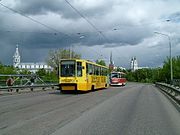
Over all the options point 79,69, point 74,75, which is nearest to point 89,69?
point 79,69

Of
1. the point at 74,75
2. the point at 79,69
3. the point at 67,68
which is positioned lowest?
the point at 74,75

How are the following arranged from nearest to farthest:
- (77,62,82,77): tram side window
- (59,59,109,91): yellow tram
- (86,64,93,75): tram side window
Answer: (59,59,109,91): yellow tram → (77,62,82,77): tram side window → (86,64,93,75): tram side window

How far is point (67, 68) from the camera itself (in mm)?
29891

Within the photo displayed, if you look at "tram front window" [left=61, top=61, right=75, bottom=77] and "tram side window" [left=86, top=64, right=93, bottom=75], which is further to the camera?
"tram side window" [left=86, top=64, right=93, bottom=75]

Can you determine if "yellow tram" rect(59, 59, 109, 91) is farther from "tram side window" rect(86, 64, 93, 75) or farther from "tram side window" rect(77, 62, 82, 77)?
"tram side window" rect(86, 64, 93, 75)

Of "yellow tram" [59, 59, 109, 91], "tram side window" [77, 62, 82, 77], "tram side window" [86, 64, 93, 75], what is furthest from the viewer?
"tram side window" [86, 64, 93, 75]

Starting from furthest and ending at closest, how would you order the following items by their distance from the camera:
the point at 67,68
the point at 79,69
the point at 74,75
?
the point at 67,68, the point at 79,69, the point at 74,75

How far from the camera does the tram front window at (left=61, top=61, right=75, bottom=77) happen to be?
29.7 meters

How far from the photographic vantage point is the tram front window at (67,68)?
29672 millimetres

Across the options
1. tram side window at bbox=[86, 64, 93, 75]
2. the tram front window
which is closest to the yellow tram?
the tram front window

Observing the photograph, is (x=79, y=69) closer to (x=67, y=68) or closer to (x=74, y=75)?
(x=74, y=75)

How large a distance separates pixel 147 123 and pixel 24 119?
4.40 meters

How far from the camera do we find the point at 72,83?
2934cm

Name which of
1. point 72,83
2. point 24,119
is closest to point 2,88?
point 72,83
